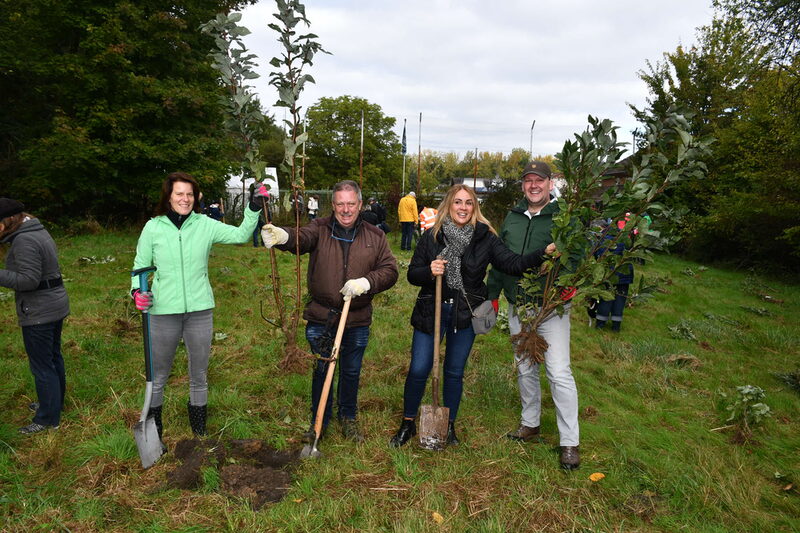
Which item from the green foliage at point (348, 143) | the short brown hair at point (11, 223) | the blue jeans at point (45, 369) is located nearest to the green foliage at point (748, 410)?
the blue jeans at point (45, 369)

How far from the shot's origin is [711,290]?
12.8m

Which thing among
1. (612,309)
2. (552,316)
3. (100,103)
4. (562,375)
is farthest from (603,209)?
(100,103)

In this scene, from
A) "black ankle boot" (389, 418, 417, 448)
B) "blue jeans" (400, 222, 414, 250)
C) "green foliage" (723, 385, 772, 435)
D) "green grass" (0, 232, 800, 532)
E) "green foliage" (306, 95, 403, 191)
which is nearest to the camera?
"green grass" (0, 232, 800, 532)

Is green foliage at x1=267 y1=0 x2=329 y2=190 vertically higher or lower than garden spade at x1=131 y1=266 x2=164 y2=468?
higher

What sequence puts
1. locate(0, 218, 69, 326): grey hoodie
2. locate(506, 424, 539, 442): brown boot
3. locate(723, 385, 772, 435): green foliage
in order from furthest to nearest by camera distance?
locate(723, 385, 772, 435): green foliage
locate(506, 424, 539, 442): brown boot
locate(0, 218, 69, 326): grey hoodie

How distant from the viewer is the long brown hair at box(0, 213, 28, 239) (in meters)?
3.61

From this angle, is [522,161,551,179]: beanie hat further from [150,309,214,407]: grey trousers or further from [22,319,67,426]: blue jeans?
[22,319,67,426]: blue jeans

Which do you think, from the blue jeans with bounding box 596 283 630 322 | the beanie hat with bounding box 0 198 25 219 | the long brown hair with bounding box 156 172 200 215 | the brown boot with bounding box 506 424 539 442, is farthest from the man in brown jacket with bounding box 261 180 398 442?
the blue jeans with bounding box 596 283 630 322

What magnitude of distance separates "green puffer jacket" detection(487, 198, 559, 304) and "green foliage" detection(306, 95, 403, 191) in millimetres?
46700

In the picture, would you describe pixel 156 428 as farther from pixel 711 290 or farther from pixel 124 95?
pixel 124 95

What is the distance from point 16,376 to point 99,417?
159cm

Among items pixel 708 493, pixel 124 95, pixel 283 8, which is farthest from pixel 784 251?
pixel 124 95

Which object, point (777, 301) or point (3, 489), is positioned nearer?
point (3, 489)

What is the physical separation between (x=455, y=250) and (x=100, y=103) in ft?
51.8
